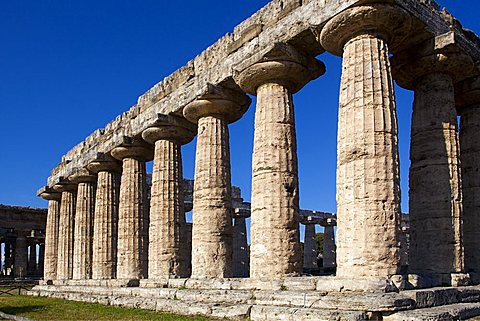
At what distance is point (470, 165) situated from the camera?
1989 centimetres

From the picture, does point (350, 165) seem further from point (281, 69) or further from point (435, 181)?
point (281, 69)

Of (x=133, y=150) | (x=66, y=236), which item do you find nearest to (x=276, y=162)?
(x=133, y=150)

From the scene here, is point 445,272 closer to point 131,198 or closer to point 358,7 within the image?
point 358,7

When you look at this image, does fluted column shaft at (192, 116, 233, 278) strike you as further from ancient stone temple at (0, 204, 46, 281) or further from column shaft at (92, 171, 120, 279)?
ancient stone temple at (0, 204, 46, 281)

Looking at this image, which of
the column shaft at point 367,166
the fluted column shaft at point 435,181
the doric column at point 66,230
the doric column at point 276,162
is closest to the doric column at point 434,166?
the fluted column shaft at point 435,181

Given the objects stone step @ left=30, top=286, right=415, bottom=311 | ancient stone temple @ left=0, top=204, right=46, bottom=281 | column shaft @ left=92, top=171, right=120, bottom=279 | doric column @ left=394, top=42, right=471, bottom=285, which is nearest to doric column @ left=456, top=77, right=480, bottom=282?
doric column @ left=394, top=42, right=471, bottom=285

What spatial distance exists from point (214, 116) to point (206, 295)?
716 cm

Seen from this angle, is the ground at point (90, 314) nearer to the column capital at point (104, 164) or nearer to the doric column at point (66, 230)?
the column capital at point (104, 164)

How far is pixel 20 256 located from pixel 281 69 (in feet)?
132

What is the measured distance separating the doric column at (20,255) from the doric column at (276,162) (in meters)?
38.3

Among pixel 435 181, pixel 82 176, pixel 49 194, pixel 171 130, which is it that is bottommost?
pixel 435 181

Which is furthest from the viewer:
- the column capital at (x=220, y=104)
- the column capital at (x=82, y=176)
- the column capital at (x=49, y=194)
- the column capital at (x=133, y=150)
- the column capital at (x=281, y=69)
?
the column capital at (x=49, y=194)

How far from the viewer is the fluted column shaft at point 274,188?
17391 mm

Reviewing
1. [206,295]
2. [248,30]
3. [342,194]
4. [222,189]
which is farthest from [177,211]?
[342,194]
